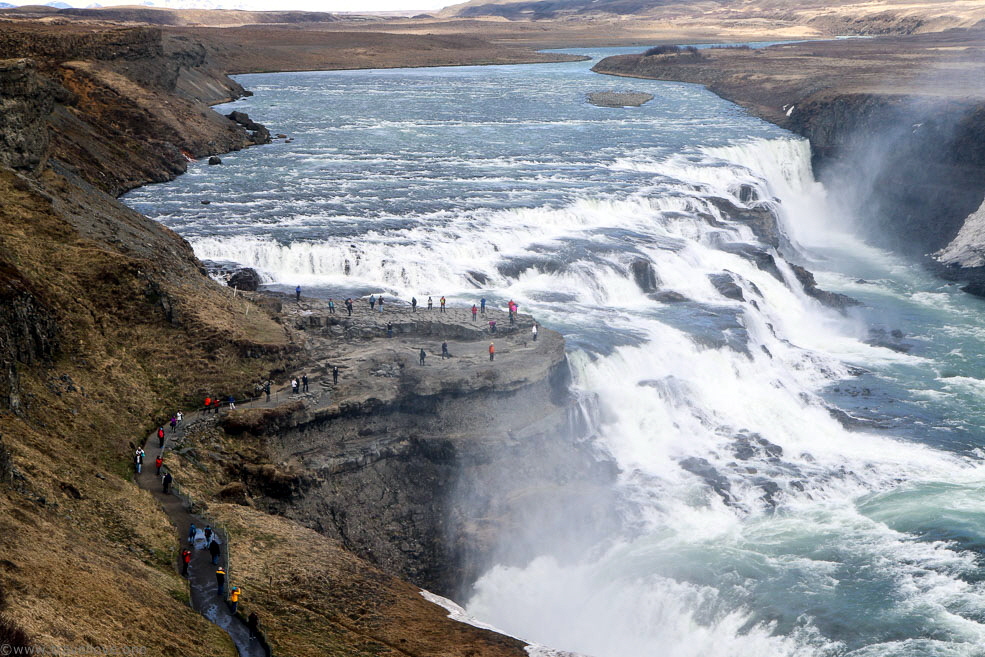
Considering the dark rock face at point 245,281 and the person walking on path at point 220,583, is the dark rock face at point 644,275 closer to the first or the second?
the dark rock face at point 245,281

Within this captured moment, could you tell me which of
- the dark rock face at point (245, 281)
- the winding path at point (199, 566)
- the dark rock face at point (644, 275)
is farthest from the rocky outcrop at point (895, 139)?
the winding path at point (199, 566)

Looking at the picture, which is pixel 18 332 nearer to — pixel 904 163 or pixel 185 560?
pixel 185 560

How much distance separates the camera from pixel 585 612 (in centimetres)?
2788

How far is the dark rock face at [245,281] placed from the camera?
3944 cm

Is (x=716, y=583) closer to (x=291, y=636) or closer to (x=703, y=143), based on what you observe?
(x=291, y=636)

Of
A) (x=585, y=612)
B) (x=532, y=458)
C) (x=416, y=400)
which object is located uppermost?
(x=416, y=400)

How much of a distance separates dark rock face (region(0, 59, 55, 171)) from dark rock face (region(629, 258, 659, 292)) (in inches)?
970

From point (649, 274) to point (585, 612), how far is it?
69.0ft

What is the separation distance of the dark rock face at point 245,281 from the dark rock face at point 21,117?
8044 mm

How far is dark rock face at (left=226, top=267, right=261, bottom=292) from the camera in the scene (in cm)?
3944

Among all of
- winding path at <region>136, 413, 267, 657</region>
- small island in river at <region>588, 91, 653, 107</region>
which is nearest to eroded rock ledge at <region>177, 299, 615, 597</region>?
winding path at <region>136, 413, 267, 657</region>

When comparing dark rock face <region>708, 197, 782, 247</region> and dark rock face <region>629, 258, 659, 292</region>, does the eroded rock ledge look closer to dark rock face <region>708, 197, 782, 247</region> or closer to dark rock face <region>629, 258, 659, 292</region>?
dark rock face <region>629, 258, 659, 292</region>

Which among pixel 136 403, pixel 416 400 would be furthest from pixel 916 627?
pixel 136 403

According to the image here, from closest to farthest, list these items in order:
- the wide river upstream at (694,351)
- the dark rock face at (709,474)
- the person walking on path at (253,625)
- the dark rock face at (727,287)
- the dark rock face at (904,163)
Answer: the person walking on path at (253,625) → the wide river upstream at (694,351) → the dark rock face at (709,474) → the dark rock face at (727,287) → the dark rock face at (904,163)
